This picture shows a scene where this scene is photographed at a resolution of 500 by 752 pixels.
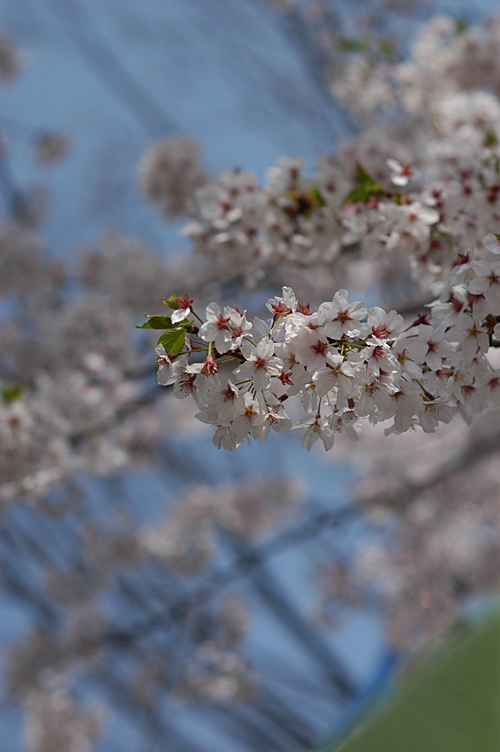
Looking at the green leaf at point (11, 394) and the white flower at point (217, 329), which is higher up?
the green leaf at point (11, 394)

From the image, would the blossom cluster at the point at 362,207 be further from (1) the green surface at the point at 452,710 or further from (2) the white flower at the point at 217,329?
(1) the green surface at the point at 452,710

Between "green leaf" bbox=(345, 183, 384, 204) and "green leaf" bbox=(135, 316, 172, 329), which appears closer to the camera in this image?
"green leaf" bbox=(135, 316, 172, 329)

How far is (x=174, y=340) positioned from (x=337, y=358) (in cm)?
25

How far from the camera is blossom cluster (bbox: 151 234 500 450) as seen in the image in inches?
29.6

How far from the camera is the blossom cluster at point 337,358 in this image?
2.47 feet

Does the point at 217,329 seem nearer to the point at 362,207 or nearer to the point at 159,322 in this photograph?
→ the point at 159,322

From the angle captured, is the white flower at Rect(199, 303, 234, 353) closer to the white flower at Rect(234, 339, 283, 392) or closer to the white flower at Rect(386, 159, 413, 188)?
the white flower at Rect(234, 339, 283, 392)

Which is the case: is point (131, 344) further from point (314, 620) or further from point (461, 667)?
point (314, 620)

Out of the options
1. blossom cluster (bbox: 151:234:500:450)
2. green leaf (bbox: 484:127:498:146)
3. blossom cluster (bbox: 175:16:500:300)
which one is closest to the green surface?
blossom cluster (bbox: 151:234:500:450)

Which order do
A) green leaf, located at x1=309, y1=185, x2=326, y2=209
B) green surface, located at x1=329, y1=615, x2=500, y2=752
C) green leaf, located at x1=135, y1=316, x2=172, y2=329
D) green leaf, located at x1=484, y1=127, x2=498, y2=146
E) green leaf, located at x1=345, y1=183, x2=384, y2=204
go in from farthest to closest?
green leaf, located at x1=484, y1=127, x2=498, y2=146
green leaf, located at x1=309, y1=185, x2=326, y2=209
green leaf, located at x1=345, y1=183, x2=384, y2=204
green leaf, located at x1=135, y1=316, x2=172, y2=329
green surface, located at x1=329, y1=615, x2=500, y2=752

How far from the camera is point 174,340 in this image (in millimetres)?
780

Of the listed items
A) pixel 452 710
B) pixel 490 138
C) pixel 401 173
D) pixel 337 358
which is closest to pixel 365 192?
pixel 401 173

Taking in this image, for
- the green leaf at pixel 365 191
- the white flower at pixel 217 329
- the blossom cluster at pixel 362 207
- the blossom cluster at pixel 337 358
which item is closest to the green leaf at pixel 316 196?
the blossom cluster at pixel 362 207

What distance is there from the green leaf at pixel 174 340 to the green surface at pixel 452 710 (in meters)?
0.65
